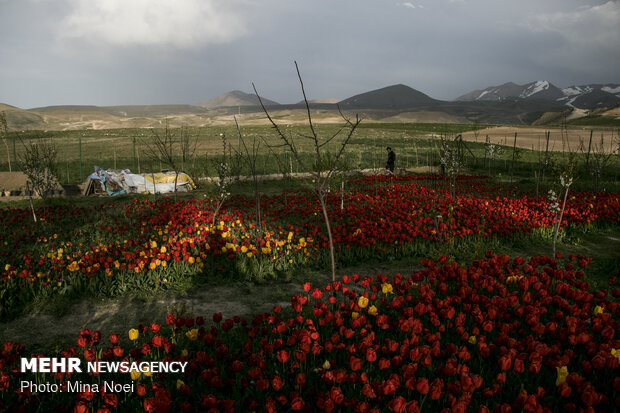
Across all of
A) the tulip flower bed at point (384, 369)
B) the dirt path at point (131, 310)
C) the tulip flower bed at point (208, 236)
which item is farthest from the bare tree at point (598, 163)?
the dirt path at point (131, 310)

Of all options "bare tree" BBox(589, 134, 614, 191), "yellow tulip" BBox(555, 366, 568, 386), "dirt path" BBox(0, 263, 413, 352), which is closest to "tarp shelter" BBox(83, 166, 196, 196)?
"dirt path" BBox(0, 263, 413, 352)

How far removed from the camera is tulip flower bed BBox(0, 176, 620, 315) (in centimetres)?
534

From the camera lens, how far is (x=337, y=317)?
9.42ft

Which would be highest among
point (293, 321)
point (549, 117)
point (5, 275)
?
point (549, 117)

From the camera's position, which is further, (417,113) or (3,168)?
(417,113)

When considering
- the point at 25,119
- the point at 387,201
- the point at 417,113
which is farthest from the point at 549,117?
the point at 25,119

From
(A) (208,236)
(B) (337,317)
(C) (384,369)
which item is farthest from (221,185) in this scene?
(C) (384,369)

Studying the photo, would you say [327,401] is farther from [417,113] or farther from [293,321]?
[417,113]

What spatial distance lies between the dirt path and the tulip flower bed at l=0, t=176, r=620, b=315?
0.29 m

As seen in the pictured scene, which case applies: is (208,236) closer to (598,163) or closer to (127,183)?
(127,183)

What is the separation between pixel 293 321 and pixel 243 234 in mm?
4490

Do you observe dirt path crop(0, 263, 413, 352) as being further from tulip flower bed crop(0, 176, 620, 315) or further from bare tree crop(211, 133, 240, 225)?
bare tree crop(211, 133, 240, 225)

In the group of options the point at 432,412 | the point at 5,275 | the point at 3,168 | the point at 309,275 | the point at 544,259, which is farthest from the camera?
the point at 3,168

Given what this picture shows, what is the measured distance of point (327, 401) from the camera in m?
1.85
